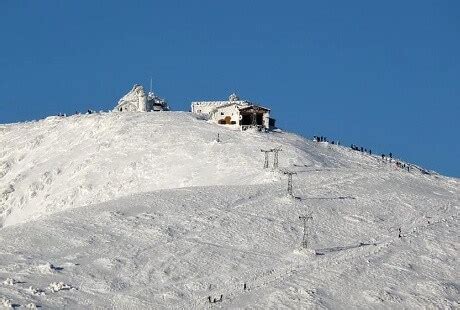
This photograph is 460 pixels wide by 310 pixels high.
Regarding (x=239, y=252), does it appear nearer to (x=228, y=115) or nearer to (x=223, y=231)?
(x=223, y=231)

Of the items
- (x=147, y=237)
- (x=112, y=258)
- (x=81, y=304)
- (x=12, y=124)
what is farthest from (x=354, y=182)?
(x=12, y=124)

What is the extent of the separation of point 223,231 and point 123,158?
34051 millimetres

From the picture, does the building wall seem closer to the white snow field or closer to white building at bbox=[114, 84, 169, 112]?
the white snow field

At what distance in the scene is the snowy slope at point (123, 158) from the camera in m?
83.1

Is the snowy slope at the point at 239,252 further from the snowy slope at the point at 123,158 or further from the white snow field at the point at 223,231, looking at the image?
the snowy slope at the point at 123,158

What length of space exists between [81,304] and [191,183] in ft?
119

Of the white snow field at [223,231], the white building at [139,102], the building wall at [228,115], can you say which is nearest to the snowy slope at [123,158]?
the white snow field at [223,231]

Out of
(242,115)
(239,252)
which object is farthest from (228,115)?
(239,252)

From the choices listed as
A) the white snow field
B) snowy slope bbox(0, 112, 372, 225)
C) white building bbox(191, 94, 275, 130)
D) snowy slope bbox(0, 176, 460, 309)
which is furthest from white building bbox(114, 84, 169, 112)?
snowy slope bbox(0, 176, 460, 309)

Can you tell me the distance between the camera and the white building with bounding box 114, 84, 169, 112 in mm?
120375

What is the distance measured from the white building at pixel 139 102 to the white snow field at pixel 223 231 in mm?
24993

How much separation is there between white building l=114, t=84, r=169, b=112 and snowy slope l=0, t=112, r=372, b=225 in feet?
37.4

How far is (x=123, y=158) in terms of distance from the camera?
300 ft

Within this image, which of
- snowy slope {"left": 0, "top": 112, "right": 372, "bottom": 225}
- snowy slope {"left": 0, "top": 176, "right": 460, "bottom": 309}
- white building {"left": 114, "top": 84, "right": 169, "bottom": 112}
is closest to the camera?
snowy slope {"left": 0, "top": 176, "right": 460, "bottom": 309}
